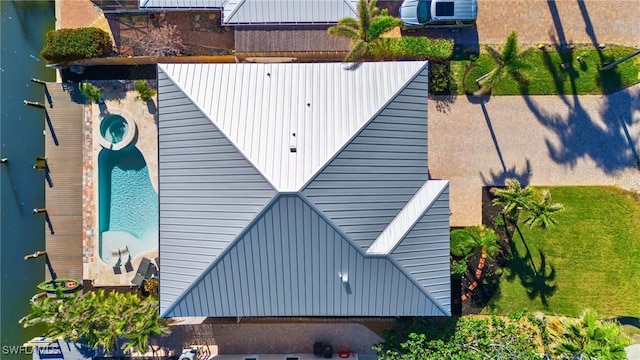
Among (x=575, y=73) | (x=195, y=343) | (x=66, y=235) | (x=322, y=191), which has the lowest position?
(x=195, y=343)

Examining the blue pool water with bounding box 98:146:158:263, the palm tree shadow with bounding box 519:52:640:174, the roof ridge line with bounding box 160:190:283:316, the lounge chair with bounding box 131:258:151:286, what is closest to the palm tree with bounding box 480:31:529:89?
the palm tree shadow with bounding box 519:52:640:174

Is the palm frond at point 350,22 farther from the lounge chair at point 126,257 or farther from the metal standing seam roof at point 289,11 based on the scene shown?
the lounge chair at point 126,257

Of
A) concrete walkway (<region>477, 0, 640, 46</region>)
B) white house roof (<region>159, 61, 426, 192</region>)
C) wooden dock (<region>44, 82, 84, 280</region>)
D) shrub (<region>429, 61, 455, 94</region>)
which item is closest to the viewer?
white house roof (<region>159, 61, 426, 192</region>)

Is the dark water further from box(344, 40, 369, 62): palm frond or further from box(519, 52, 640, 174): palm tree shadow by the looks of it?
box(519, 52, 640, 174): palm tree shadow

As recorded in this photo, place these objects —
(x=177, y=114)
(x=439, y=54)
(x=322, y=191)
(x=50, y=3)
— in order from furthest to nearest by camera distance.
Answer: (x=50, y=3), (x=439, y=54), (x=177, y=114), (x=322, y=191)

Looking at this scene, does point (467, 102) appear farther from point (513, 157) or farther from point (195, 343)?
point (195, 343)

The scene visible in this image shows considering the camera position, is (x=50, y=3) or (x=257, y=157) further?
(x=50, y=3)

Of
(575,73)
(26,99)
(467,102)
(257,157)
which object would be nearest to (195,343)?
(257,157)
